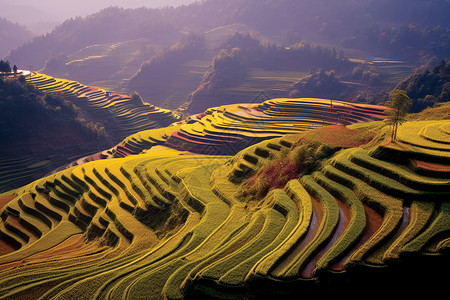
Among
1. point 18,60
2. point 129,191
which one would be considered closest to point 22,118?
point 129,191

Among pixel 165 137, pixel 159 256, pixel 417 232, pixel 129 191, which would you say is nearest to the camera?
pixel 417 232

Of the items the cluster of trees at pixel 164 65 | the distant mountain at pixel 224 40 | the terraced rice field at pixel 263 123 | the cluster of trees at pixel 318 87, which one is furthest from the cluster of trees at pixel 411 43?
the terraced rice field at pixel 263 123

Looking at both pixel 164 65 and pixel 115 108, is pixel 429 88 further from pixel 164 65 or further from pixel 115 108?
pixel 164 65

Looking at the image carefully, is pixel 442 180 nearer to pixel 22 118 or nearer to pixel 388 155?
pixel 388 155

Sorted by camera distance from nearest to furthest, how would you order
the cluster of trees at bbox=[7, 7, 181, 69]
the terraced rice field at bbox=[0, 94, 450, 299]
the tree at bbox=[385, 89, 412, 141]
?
the terraced rice field at bbox=[0, 94, 450, 299]
the tree at bbox=[385, 89, 412, 141]
the cluster of trees at bbox=[7, 7, 181, 69]

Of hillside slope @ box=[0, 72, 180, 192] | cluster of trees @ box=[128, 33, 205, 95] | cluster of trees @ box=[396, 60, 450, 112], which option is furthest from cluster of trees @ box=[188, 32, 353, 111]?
cluster of trees @ box=[396, 60, 450, 112]

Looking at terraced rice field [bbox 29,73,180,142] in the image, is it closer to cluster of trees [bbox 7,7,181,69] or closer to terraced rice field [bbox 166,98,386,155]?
terraced rice field [bbox 166,98,386,155]

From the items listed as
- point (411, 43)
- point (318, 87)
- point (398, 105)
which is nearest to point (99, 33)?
point (318, 87)
